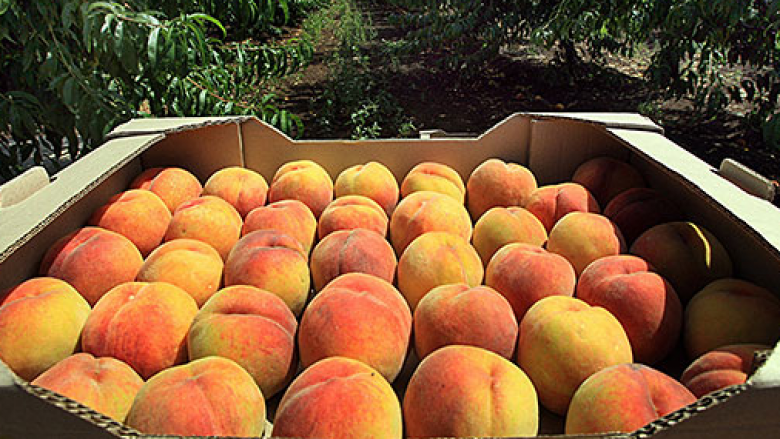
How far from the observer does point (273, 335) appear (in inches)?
37.4

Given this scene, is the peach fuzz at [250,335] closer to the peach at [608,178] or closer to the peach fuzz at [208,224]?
the peach fuzz at [208,224]

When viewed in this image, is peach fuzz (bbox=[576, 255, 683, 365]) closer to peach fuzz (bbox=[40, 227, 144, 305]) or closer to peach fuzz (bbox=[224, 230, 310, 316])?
peach fuzz (bbox=[224, 230, 310, 316])

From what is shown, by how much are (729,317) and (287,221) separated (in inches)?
33.2

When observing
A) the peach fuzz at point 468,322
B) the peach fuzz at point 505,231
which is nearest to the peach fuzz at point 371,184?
the peach fuzz at point 505,231

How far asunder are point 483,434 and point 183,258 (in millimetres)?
651

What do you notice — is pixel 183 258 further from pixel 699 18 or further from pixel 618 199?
pixel 699 18

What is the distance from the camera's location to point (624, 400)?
748mm

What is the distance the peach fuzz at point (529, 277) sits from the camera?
41.1 inches

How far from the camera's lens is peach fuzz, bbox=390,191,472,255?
1.24 m

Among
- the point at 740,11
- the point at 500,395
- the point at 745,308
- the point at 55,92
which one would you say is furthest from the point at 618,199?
the point at 55,92

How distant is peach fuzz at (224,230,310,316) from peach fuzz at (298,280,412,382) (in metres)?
0.13

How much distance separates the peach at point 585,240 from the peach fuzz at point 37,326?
0.90m

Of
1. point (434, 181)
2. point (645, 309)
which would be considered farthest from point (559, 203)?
point (645, 309)

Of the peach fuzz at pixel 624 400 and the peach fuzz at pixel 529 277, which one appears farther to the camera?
the peach fuzz at pixel 529 277
